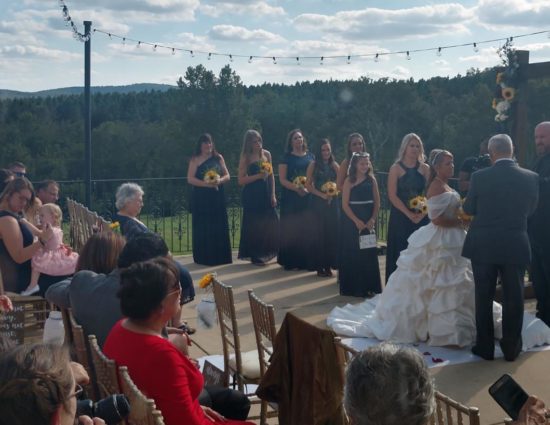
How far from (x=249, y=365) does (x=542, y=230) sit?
3643mm

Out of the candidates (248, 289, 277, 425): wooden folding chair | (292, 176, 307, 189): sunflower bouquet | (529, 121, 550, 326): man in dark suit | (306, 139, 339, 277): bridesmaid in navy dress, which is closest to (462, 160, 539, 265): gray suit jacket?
(529, 121, 550, 326): man in dark suit

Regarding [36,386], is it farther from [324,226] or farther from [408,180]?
[324,226]

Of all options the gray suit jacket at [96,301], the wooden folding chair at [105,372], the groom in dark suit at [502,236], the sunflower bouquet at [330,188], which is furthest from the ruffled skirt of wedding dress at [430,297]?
the wooden folding chair at [105,372]

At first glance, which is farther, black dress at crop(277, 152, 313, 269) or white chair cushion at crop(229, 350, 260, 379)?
black dress at crop(277, 152, 313, 269)

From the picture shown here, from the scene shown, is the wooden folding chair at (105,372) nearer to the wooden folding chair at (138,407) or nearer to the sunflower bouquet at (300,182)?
the wooden folding chair at (138,407)

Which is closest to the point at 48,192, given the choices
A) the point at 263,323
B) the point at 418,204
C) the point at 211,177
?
the point at 211,177

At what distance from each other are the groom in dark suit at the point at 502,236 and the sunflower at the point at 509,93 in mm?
2943

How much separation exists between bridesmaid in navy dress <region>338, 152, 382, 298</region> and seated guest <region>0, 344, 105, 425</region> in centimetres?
683

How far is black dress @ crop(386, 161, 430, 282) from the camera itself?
Answer: 27.9 ft

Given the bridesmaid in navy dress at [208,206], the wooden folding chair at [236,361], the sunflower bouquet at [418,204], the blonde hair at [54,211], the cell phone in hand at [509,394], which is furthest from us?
the bridesmaid in navy dress at [208,206]

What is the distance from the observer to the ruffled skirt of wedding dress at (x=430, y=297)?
6.92m

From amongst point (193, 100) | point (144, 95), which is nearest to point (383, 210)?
point (193, 100)

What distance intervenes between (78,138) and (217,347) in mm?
28249

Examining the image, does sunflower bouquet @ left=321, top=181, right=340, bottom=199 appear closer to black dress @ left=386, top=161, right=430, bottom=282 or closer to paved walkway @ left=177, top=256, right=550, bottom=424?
→ paved walkway @ left=177, top=256, right=550, bottom=424
